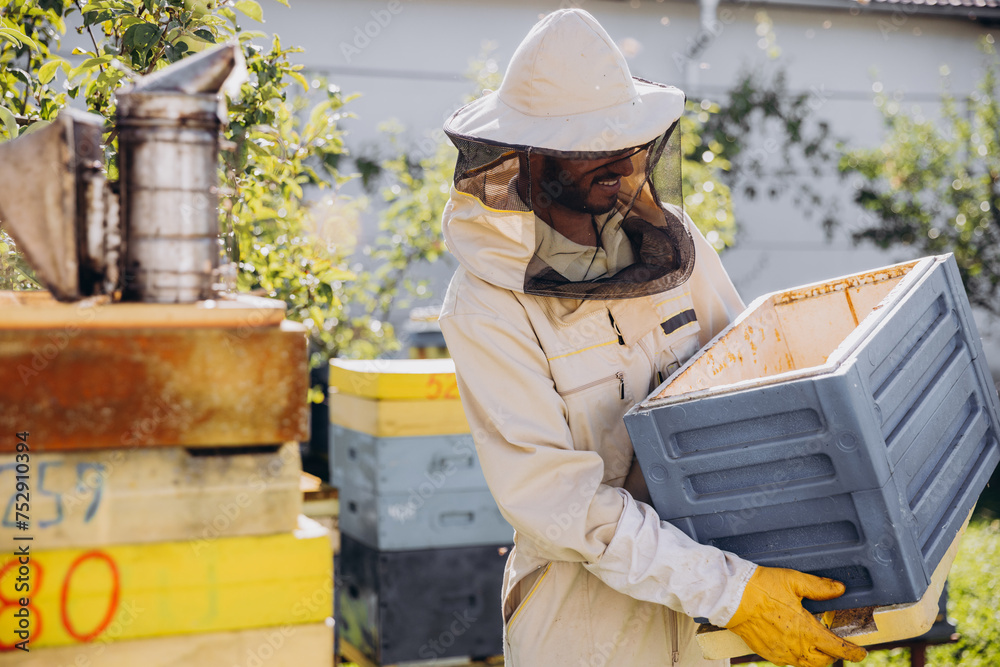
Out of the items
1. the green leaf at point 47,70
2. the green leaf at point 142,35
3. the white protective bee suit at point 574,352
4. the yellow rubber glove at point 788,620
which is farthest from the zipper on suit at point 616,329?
the green leaf at point 47,70

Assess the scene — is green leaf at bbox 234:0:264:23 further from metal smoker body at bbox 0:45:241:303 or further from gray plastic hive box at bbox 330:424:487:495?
gray plastic hive box at bbox 330:424:487:495

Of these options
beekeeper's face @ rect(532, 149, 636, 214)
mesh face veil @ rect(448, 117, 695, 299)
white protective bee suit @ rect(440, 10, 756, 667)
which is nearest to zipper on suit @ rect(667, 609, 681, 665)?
white protective bee suit @ rect(440, 10, 756, 667)

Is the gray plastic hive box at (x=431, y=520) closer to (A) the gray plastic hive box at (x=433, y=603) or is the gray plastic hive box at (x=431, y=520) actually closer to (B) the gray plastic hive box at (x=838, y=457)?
(A) the gray plastic hive box at (x=433, y=603)

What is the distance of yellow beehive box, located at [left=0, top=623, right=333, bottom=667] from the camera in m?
1.27

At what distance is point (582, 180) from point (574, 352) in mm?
366

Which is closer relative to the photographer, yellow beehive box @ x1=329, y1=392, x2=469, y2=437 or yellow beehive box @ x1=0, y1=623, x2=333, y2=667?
yellow beehive box @ x1=0, y1=623, x2=333, y2=667

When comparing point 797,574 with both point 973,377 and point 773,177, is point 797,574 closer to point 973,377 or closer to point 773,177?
point 973,377

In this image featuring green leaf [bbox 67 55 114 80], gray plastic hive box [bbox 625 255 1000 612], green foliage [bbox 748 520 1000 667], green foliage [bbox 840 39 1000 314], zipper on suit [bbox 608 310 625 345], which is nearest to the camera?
gray plastic hive box [bbox 625 255 1000 612]

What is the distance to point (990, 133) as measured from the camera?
7344 millimetres

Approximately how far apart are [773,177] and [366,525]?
6.93m

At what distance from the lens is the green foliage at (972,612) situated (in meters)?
3.91

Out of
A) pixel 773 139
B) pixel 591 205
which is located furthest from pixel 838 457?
pixel 773 139

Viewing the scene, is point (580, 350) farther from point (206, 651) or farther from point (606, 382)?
point (206, 651)

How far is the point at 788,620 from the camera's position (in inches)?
61.2
